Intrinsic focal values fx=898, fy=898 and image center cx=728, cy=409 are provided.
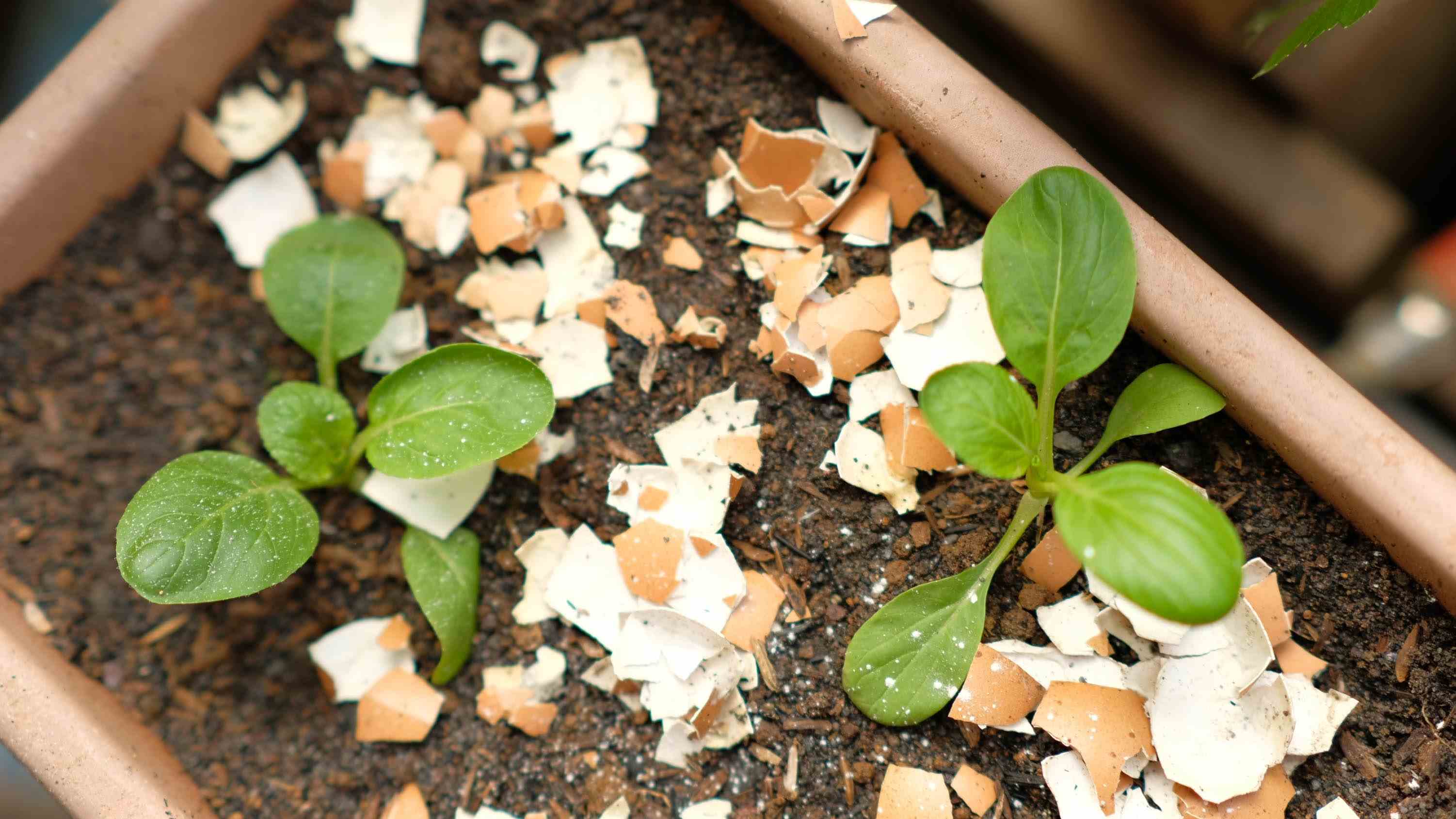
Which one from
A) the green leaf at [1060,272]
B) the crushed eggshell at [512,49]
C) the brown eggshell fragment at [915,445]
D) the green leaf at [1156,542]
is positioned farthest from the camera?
the crushed eggshell at [512,49]

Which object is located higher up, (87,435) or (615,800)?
(87,435)

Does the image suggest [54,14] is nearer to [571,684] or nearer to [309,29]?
[309,29]

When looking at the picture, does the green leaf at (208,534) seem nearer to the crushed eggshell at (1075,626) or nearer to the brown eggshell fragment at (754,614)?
the brown eggshell fragment at (754,614)

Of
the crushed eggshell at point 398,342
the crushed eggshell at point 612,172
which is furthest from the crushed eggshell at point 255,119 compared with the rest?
the crushed eggshell at point 612,172

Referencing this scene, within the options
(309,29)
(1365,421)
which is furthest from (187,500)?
(1365,421)

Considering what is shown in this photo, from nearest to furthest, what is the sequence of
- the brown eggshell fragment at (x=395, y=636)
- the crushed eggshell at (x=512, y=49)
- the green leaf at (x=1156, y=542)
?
the green leaf at (x=1156, y=542) → the brown eggshell fragment at (x=395, y=636) → the crushed eggshell at (x=512, y=49)
